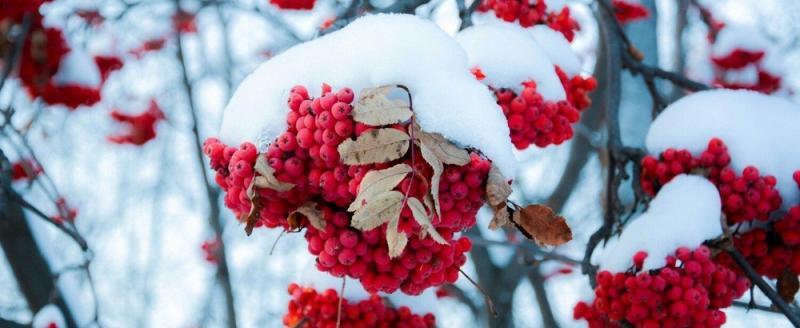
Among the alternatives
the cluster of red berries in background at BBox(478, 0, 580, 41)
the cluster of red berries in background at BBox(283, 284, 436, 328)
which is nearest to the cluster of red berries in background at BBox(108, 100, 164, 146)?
the cluster of red berries in background at BBox(283, 284, 436, 328)

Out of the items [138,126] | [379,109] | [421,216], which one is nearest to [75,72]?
[138,126]

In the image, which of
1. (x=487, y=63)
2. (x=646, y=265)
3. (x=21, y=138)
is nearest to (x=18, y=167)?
(x=21, y=138)

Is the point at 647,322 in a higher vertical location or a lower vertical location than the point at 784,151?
lower

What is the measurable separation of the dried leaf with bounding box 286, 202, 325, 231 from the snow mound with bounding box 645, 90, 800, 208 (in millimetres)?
1127

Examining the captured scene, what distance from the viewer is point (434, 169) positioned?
3.35 ft

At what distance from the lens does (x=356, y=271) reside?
1185mm

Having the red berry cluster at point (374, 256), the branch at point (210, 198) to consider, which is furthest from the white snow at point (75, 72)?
the red berry cluster at point (374, 256)

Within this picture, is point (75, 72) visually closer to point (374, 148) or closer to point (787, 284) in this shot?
point (374, 148)

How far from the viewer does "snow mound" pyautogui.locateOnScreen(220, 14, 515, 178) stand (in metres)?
1.15

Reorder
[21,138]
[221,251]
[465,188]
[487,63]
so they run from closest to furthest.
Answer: [465,188] → [487,63] → [21,138] → [221,251]

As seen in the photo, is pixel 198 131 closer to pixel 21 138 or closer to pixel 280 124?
pixel 21 138

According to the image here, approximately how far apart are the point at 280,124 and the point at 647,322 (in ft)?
3.13

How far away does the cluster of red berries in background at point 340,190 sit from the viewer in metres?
1.08

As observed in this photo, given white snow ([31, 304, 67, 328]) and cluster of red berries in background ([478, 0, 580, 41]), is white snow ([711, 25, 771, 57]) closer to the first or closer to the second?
cluster of red berries in background ([478, 0, 580, 41])
